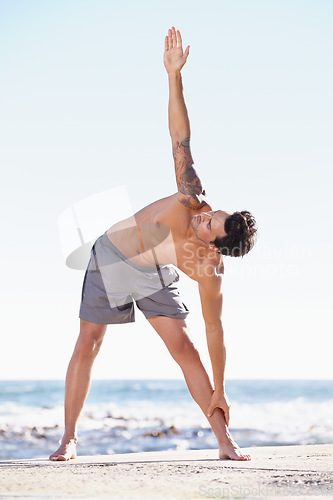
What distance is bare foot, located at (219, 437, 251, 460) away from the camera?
3074mm

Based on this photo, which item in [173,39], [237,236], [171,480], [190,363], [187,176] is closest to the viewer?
[171,480]

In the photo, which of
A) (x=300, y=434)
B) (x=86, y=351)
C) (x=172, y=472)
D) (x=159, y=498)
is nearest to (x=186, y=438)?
(x=300, y=434)

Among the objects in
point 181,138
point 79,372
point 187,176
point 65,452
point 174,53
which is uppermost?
point 174,53

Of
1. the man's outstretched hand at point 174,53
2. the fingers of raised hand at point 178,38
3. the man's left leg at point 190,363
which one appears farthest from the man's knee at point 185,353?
the fingers of raised hand at point 178,38

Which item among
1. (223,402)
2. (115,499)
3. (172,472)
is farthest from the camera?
(223,402)

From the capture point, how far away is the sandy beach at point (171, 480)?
2.00 metres

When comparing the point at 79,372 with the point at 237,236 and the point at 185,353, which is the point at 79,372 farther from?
the point at 237,236

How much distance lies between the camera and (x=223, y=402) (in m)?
3.10

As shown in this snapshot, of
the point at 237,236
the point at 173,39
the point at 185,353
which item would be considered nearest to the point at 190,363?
the point at 185,353

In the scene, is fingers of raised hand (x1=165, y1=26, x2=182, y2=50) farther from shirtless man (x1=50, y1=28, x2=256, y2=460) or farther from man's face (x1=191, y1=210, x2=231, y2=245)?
man's face (x1=191, y1=210, x2=231, y2=245)

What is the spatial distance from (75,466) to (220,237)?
1366 millimetres

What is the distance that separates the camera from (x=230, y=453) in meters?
→ 3.10

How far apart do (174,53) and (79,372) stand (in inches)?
78.2

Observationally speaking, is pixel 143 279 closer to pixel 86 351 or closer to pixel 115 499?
pixel 86 351
